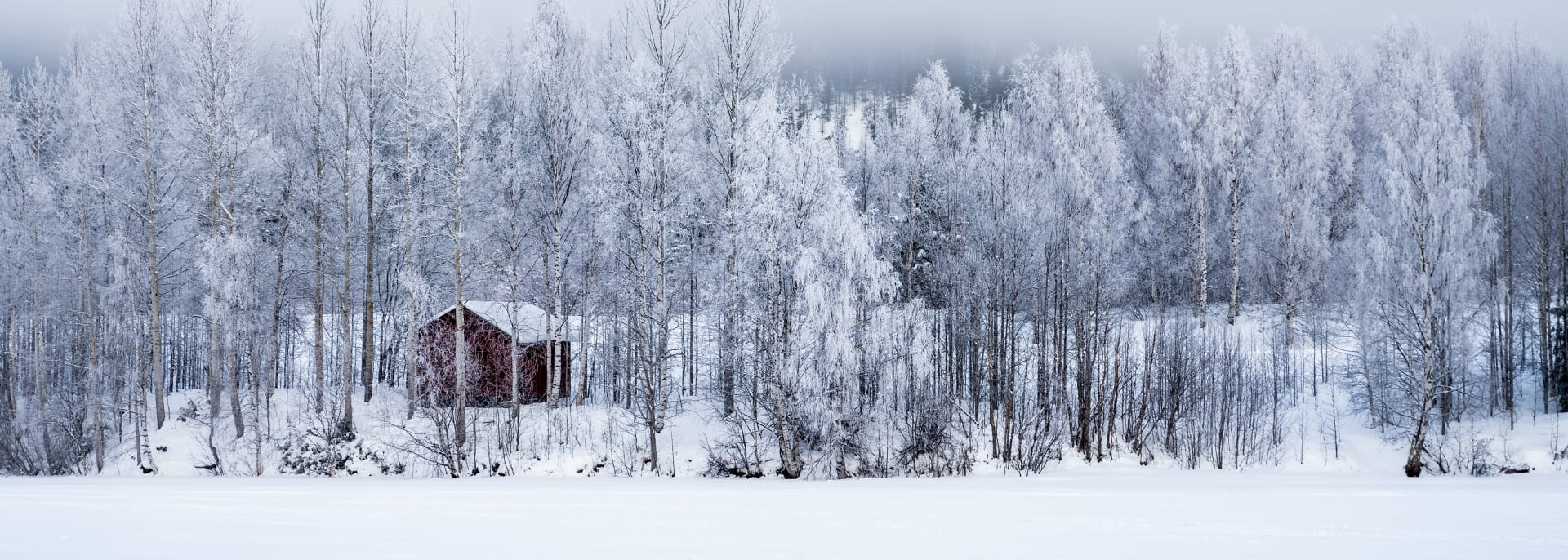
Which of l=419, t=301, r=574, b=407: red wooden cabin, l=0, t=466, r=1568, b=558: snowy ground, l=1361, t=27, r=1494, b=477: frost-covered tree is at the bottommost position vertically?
l=0, t=466, r=1568, b=558: snowy ground

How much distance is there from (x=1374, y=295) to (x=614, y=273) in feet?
64.5

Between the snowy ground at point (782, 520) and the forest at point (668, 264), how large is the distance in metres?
4.18

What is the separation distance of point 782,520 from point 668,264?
11.8 meters

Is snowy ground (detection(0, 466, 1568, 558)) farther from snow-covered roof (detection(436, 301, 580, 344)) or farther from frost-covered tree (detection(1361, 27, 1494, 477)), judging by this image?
snow-covered roof (detection(436, 301, 580, 344))

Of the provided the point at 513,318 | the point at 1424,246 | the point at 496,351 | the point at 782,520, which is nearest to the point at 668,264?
the point at 513,318

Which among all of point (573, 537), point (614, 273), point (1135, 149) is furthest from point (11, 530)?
point (1135, 149)

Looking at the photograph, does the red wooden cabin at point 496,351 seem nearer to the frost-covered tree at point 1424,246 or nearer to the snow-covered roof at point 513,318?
the snow-covered roof at point 513,318

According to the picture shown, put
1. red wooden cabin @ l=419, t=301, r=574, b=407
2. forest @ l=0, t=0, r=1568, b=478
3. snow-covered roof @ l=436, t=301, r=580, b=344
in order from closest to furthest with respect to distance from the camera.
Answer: forest @ l=0, t=0, r=1568, b=478 < red wooden cabin @ l=419, t=301, r=574, b=407 < snow-covered roof @ l=436, t=301, r=580, b=344

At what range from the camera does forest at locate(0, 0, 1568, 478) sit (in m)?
18.8

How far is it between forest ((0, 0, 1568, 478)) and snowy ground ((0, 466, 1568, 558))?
13.7ft

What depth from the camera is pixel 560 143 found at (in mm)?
21078

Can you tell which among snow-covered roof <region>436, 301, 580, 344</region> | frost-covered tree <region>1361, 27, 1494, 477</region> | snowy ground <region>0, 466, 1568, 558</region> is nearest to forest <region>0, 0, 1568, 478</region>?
frost-covered tree <region>1361, 27, 1494, 477</region>

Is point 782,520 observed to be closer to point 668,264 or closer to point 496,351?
point 668,264

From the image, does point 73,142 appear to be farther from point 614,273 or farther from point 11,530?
point 11,530
